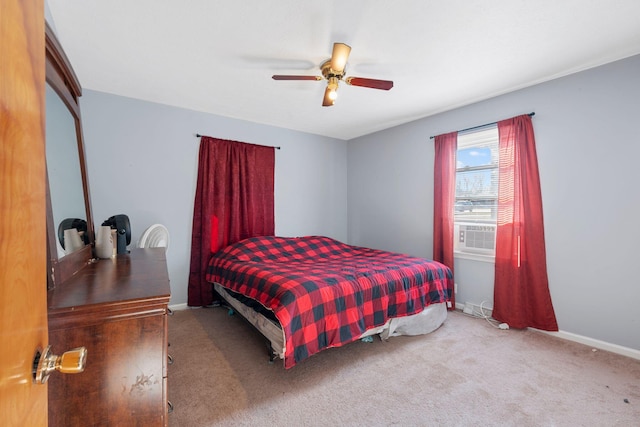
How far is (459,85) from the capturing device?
8.87 feet

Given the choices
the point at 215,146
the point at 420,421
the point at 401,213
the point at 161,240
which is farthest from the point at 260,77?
the point at 420,421

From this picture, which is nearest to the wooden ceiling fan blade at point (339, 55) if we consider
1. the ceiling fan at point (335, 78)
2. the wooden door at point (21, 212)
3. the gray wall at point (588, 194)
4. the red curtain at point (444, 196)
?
the ceiling fan at point (335, 78)

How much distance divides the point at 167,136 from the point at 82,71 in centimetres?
91

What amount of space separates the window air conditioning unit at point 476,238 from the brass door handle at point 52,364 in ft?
11.1

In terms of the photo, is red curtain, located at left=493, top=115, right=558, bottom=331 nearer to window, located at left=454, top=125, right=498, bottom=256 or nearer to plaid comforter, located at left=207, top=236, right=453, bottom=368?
window, located at left=454, top=125, right=498, bottom=256

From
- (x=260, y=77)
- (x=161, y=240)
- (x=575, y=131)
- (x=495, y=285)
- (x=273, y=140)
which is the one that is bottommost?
(x=495, y=285)

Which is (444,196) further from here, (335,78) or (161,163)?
(161,163)

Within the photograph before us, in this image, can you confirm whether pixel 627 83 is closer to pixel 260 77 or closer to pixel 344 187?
pixel 260 77

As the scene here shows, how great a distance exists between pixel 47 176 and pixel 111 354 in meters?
0.75

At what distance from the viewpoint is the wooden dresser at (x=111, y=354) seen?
87cm

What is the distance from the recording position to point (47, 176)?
1.10m

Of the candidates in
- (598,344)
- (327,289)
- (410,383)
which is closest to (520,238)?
(598,344)

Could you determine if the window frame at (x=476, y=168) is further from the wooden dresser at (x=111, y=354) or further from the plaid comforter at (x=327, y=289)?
the wooden dresser at (x=111, y=354)

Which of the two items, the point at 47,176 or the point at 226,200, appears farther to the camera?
the point at 226,200
